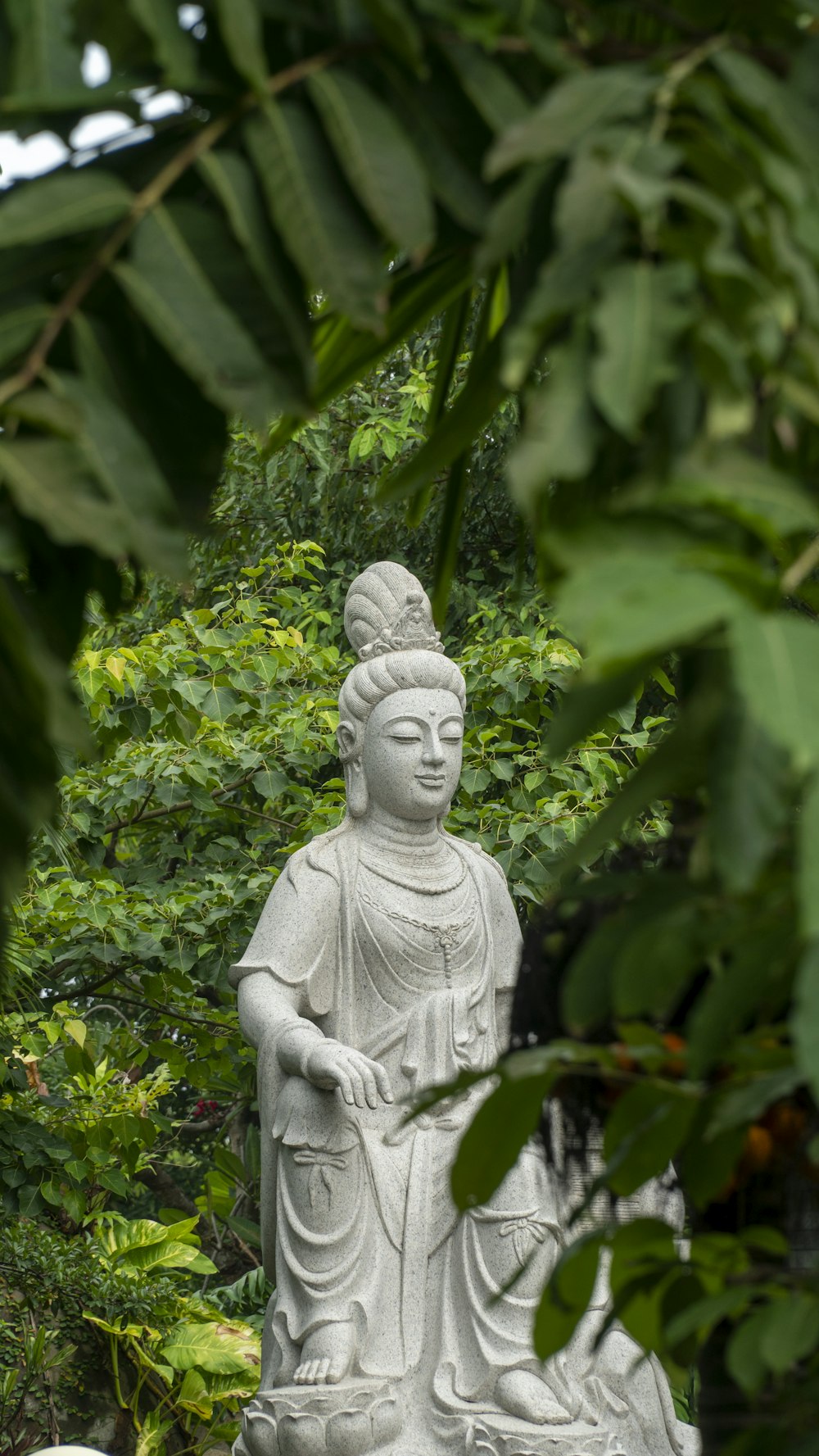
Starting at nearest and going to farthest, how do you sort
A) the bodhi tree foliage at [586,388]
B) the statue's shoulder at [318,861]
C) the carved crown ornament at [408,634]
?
the bodhi tree foliage at [586,388] < the statue's shoulder at [318,861] < the carved crown ornament at [408,634]

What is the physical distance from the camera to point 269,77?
1271mm

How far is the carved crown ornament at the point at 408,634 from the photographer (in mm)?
5645

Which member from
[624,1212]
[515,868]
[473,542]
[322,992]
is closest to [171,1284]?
[515,868]

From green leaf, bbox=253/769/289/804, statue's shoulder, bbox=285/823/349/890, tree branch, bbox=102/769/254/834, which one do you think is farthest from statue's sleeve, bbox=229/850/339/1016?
tree branch, bbox=102/769/254/834

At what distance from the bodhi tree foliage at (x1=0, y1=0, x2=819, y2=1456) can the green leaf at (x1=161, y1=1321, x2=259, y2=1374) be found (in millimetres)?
6787

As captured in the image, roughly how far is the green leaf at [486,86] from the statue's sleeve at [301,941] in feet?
13.2

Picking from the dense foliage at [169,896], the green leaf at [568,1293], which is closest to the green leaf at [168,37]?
the green leaf at [568,1293]

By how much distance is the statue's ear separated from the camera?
5.57 m

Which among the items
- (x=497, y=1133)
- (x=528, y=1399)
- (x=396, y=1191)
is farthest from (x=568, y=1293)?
(x=396, y=1191)

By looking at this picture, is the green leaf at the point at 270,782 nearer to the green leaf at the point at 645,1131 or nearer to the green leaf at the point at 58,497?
the green leaf at the point at 645,1131

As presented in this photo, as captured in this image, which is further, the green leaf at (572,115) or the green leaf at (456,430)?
the green leaf at (456,430)

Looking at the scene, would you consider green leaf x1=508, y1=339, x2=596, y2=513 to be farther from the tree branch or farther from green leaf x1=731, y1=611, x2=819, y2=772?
the tree branch

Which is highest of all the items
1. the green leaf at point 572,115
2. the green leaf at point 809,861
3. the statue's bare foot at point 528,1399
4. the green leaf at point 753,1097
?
the green leaf at point 572,115

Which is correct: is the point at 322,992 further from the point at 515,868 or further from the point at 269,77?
the point at 269,77
